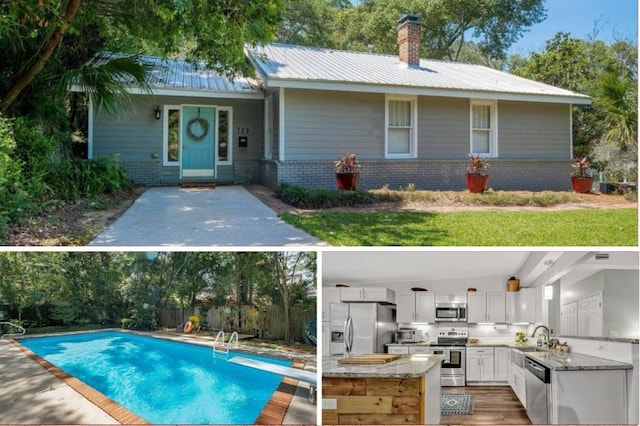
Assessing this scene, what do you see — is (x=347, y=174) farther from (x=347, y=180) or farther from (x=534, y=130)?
(x=534, y=130)

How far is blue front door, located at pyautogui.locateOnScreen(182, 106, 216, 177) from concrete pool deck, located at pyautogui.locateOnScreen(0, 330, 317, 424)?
6.20m

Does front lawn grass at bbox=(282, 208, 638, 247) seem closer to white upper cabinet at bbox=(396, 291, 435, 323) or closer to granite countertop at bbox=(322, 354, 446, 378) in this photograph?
granite countertop at bbox=(322, 354, 446, 378)

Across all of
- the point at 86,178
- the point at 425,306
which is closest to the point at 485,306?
the point at 425,306

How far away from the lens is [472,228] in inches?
309

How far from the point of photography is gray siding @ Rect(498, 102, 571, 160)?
1268 centimetres

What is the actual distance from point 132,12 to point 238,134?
421 centimetres

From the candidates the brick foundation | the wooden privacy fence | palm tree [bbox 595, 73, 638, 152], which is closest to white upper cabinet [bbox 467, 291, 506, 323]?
the brick foundation

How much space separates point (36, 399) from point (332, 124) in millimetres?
7334

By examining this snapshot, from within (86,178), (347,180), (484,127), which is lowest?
(86,178)

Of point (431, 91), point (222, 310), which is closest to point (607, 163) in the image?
point (431, 91)

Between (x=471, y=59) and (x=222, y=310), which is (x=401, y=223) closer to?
(x=222, y=310)

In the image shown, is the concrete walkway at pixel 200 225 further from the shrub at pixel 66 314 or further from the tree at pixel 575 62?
the tree at pixel 575 62

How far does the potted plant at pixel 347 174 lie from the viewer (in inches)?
410

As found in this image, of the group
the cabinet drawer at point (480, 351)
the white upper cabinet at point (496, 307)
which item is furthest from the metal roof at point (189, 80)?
the cabinet drawer at point (480, 351)
